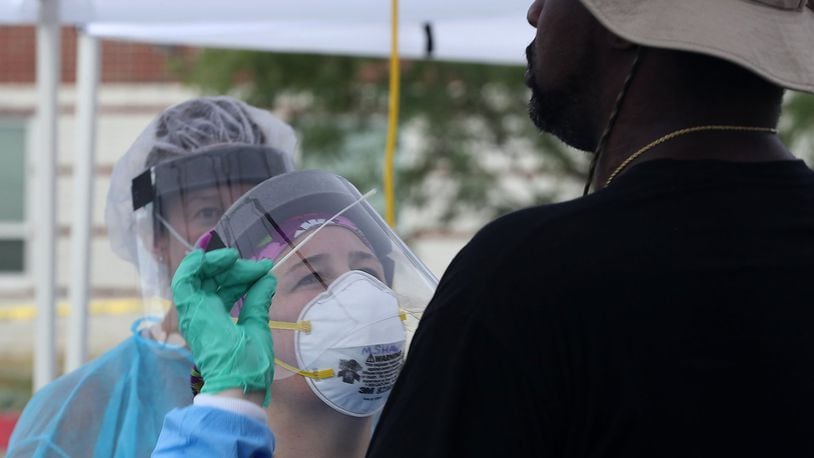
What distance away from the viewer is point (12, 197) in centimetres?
1161

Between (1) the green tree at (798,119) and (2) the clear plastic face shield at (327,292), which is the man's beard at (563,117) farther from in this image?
(1) the green tree at (798,119)

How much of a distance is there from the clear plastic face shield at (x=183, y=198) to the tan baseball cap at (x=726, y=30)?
131cm

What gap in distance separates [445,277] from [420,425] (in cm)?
17

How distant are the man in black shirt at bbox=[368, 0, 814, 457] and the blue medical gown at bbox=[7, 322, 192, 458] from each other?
1127 millimetres

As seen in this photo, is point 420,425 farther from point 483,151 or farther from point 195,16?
point 483,151

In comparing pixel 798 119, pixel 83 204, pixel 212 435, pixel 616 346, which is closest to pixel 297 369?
pixel 212 435

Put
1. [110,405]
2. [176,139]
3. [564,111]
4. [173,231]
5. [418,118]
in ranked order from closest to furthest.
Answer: [564,111]
[110,405]
[173,231]
[176,139]
[418,118]

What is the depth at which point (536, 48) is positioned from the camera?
138 centimetres

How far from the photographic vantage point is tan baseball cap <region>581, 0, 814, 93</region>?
4.02ft

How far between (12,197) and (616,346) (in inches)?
445

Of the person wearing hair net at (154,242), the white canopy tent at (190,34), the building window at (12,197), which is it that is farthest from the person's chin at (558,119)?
the building window at (12,197)

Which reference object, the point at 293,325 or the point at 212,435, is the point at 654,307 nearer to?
the point at 212,435

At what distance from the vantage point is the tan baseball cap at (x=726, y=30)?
1.23 m

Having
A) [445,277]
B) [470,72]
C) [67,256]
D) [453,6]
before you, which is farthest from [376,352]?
[67,256]
